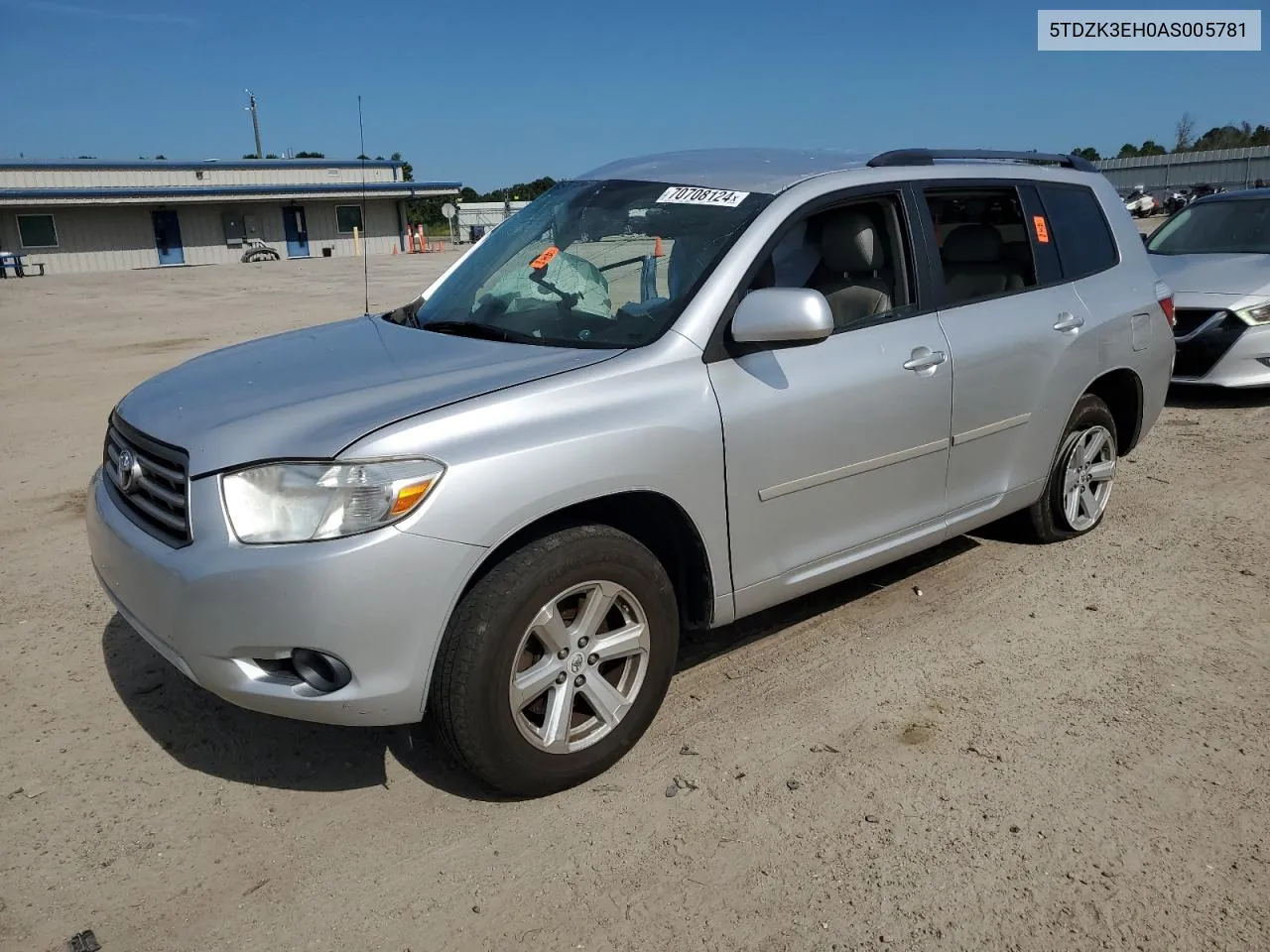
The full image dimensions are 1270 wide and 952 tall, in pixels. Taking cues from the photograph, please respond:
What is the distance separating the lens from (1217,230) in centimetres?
938

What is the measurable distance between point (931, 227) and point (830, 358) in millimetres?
937

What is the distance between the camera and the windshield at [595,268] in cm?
343

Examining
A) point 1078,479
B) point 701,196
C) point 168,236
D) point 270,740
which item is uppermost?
point 168,236

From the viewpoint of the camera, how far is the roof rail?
4.07m

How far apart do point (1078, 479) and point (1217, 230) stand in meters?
5.85

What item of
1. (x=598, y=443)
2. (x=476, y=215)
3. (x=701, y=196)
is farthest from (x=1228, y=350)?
(x=476, y=215)

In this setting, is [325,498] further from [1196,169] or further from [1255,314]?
[1196,169]

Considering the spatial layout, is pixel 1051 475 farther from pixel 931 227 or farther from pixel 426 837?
pixel 426 837

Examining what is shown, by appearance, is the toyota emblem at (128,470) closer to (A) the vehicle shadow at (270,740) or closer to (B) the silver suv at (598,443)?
(B) the silver suv at (598,443)

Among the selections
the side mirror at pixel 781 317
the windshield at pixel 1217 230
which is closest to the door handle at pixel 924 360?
the side mirror at pixel 781 317

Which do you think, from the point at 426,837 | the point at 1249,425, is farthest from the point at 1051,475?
the point at 1249,425

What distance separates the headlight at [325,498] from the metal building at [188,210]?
133ft

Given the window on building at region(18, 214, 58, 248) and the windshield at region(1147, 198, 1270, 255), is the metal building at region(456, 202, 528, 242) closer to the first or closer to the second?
the window on building at region(18, 214, 58, 248)

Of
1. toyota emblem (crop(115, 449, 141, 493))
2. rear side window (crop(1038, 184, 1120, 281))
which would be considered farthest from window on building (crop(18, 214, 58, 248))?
rear side window (crop(1038, 184, 1120, 281))
